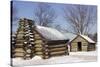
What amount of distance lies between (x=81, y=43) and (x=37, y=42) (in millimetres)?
614

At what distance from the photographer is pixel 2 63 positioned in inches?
95.2

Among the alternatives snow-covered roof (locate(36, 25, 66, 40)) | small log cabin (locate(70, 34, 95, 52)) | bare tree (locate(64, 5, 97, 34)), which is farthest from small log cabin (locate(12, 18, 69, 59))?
bare tree (locate(64, 5, 97, 34))

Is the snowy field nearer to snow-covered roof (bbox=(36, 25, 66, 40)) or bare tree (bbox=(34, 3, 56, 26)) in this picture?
snow-covered roof (bbox=(36, 25, 66, 40))

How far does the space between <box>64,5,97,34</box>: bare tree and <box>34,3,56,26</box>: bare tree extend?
198 millimetres

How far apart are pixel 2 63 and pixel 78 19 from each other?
1.14 metres

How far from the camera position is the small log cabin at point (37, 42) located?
252cm

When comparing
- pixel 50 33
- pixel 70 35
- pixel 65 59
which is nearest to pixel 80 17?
pixel 70 35

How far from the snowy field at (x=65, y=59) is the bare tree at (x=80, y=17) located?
31 centimetres

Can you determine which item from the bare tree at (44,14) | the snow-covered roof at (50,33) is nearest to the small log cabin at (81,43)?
the snow-covered roof at (50,33)

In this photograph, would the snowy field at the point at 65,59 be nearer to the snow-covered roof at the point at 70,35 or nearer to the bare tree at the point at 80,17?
the snow-covered roof at the point at 70,35

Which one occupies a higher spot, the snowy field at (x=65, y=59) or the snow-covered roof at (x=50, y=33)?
the snow-covered roof at (x=50, y=33)

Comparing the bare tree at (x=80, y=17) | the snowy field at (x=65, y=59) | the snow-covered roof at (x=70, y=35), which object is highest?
the bare tree at (x=80, y=17)

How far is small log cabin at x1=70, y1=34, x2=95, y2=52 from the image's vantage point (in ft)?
9.05

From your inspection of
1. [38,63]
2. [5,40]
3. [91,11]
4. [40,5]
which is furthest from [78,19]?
[5,40]
